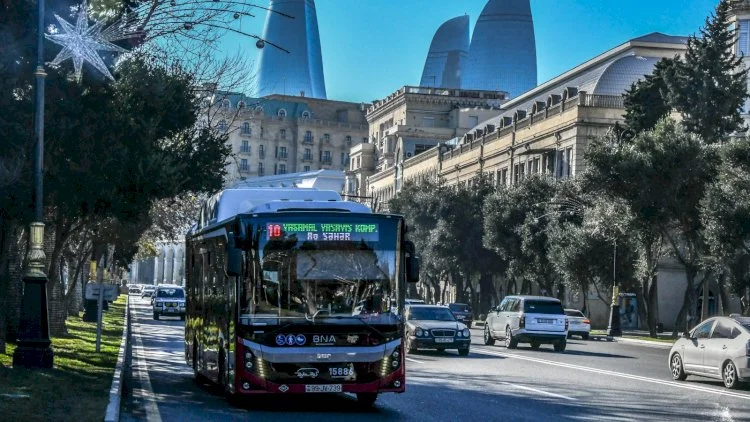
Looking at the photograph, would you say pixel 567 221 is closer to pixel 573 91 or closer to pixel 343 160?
pixel 573 91

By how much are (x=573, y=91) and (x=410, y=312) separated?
5151 centimetres

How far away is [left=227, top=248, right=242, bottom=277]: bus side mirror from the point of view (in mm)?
16578

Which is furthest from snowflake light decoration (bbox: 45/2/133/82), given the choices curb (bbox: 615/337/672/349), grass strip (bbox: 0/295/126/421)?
curb (bbox: 615/337/672/349)

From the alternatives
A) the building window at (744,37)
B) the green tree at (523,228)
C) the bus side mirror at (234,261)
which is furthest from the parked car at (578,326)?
the bus side mirror at (234,261)

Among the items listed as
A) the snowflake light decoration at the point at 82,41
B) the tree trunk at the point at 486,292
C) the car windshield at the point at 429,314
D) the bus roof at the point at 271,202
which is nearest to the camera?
the bus roof at the point at 271,202

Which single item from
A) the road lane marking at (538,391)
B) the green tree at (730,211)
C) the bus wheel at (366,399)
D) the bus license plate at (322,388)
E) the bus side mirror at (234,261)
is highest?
the green tree at (730,211)

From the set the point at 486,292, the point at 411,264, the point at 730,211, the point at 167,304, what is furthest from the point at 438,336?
the point at 486,292

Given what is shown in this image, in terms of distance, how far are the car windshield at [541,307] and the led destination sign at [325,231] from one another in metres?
22.0

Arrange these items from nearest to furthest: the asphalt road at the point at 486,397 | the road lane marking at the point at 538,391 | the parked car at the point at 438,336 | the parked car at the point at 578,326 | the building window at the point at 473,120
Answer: the asphalt road at the point at 486,397
the road lane marking at the point at 538,391
the parked car at the point at 438,336
the parked car at the point at 578,326
the building window at the point at 473,120

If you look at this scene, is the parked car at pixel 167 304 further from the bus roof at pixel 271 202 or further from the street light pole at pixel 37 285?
the bus roof at pixel 271 202

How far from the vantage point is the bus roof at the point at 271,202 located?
17.9 meters

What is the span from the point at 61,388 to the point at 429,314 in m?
18.0

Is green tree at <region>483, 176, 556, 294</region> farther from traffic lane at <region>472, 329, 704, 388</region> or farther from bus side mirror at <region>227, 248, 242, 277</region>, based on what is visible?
bus side mirror at <region>227, 248, 242, 277</region>

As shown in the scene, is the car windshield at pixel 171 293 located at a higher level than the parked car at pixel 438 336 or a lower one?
higher
